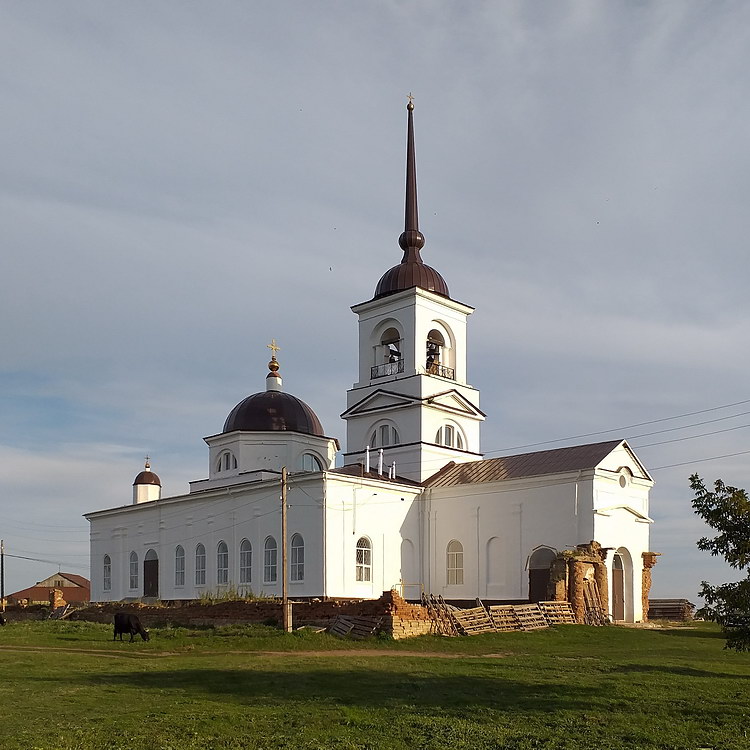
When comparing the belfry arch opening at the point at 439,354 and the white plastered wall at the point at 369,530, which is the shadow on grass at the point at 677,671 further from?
the belfry arch opening at the point at 439,354

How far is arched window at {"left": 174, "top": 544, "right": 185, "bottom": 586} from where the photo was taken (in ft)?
147

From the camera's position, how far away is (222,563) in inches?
1677

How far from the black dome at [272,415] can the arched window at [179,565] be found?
6.83 meters

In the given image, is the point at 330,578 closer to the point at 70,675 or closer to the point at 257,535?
the point at 257,535

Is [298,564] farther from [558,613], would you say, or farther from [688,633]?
[688,633]

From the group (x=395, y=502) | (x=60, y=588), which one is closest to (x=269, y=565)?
(x=395, y=502)

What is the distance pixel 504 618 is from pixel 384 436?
50.1 feet

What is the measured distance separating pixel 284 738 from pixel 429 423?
103ft

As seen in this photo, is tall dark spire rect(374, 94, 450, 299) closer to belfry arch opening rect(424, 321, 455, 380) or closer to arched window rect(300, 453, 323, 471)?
belfry arch opening rect(424, 321, 455, 380)

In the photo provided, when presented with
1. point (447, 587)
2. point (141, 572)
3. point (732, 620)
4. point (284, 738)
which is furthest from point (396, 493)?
point (284, 738)

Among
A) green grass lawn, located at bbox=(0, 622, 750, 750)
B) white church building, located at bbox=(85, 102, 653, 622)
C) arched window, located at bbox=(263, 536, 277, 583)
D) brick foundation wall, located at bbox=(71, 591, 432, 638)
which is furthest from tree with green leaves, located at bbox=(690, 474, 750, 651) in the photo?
arched window, located at bbox=(263, 536, 277, 583)

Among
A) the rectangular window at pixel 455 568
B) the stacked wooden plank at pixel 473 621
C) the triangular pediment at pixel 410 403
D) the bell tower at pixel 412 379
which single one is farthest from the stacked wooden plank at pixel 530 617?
the triangular pediment at pixel 410 403

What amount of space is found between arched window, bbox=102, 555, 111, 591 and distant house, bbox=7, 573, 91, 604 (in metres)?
35.9

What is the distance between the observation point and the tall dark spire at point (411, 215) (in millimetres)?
47750
